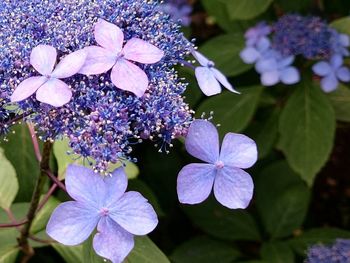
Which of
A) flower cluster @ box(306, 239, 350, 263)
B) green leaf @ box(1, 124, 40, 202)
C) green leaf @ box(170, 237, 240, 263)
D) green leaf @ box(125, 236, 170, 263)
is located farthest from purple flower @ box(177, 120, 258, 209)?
green leaf @ box(170, 237, 240, 263)

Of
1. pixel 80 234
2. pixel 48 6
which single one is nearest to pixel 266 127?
pixel 48 6

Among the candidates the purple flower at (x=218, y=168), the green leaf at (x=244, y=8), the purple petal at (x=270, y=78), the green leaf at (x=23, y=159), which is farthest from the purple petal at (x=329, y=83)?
the purple flower at (x=218, y=168)

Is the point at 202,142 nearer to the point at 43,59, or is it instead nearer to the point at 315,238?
the point at 43,59

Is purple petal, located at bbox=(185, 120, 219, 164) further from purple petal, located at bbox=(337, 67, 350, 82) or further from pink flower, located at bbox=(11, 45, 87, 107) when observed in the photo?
purple petal, located at bbox=(337, 67, 350, 82)

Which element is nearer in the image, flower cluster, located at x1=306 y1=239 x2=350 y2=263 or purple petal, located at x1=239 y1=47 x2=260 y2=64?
flower cluster, located at x1=306 y1=239 x2=350 y2=263

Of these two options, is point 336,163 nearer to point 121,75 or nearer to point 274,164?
point 274,164

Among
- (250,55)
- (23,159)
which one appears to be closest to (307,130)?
(250,55)

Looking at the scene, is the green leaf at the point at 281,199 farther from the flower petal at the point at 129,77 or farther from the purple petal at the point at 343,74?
the flower petal at the point at 129,77
